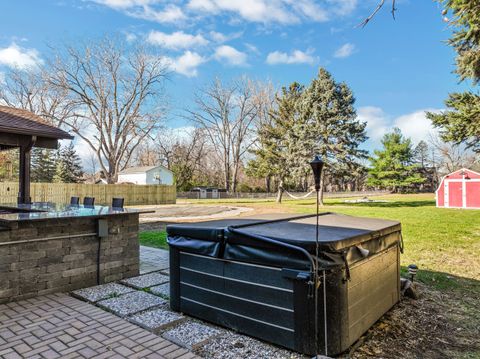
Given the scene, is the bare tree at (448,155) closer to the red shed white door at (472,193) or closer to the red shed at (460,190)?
the red shed at (460,190)

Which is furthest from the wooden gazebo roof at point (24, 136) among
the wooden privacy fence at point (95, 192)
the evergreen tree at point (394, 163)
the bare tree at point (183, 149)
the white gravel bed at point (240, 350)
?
the evergreen tree at point (394, 163)

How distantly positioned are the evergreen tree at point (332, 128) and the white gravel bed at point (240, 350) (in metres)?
17.9

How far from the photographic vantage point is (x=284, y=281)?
87.6 inches

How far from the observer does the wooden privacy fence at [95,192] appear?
56.9 feet

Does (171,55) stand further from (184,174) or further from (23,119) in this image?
(23,119)

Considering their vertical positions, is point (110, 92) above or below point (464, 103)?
above

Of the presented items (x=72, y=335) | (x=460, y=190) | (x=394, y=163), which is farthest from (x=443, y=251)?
(x=394, y=163)

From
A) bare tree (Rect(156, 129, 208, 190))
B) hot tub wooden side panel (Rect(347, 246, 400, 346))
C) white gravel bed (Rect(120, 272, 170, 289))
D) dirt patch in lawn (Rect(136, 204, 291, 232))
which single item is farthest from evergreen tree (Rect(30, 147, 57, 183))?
hot tub wooden side panel (Rect(347, 246, 400, 346))

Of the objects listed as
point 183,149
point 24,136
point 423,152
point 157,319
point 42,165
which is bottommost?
point 157,319

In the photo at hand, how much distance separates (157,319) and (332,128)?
18.4 metres

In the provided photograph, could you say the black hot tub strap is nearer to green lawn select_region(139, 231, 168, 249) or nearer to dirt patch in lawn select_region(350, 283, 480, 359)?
dirt patch in lawn select_region(350, 283, 480, 359)

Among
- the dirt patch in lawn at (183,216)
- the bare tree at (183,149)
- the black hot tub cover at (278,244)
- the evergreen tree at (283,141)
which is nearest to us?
the black hot tub cover at (278,244)

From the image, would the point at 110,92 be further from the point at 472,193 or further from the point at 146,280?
the point at 472,193

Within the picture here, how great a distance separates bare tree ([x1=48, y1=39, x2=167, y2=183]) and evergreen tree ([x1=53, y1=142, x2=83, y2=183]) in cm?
676
